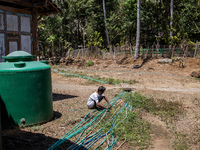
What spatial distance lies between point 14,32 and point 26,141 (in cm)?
531

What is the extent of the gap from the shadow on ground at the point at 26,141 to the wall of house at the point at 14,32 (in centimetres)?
420

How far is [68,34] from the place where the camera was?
3008 cm

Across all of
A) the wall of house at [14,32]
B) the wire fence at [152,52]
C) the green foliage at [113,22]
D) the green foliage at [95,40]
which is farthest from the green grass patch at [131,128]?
the green foliage at [95,40]

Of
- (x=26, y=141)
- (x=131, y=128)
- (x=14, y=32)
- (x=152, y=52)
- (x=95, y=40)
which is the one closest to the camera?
(x=26, y=141)

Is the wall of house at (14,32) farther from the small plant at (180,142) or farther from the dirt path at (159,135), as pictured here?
the small plant at (180,142)

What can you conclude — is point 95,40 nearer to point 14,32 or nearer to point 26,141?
point 14,32

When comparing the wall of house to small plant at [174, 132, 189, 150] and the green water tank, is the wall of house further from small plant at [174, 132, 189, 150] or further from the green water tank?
small plant at [174, 132, 189, 150]

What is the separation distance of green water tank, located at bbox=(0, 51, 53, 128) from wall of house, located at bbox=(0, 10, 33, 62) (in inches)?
125

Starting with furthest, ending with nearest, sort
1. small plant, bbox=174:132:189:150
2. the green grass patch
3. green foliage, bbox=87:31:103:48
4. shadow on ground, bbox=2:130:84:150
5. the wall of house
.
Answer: green foliage, bbox=87:31:103:48, the wall of house, the green grass patch, small plant, bbox=174:132:189:150, shadow on ground, bbox=2:130:84:150

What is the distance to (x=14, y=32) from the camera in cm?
825

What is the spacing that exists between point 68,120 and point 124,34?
90.9 feet

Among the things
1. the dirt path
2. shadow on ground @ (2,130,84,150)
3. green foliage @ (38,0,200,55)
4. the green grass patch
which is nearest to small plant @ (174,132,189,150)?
the dirt path

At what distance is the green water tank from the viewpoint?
4.73 m

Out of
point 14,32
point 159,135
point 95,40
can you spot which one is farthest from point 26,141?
point 95,40
